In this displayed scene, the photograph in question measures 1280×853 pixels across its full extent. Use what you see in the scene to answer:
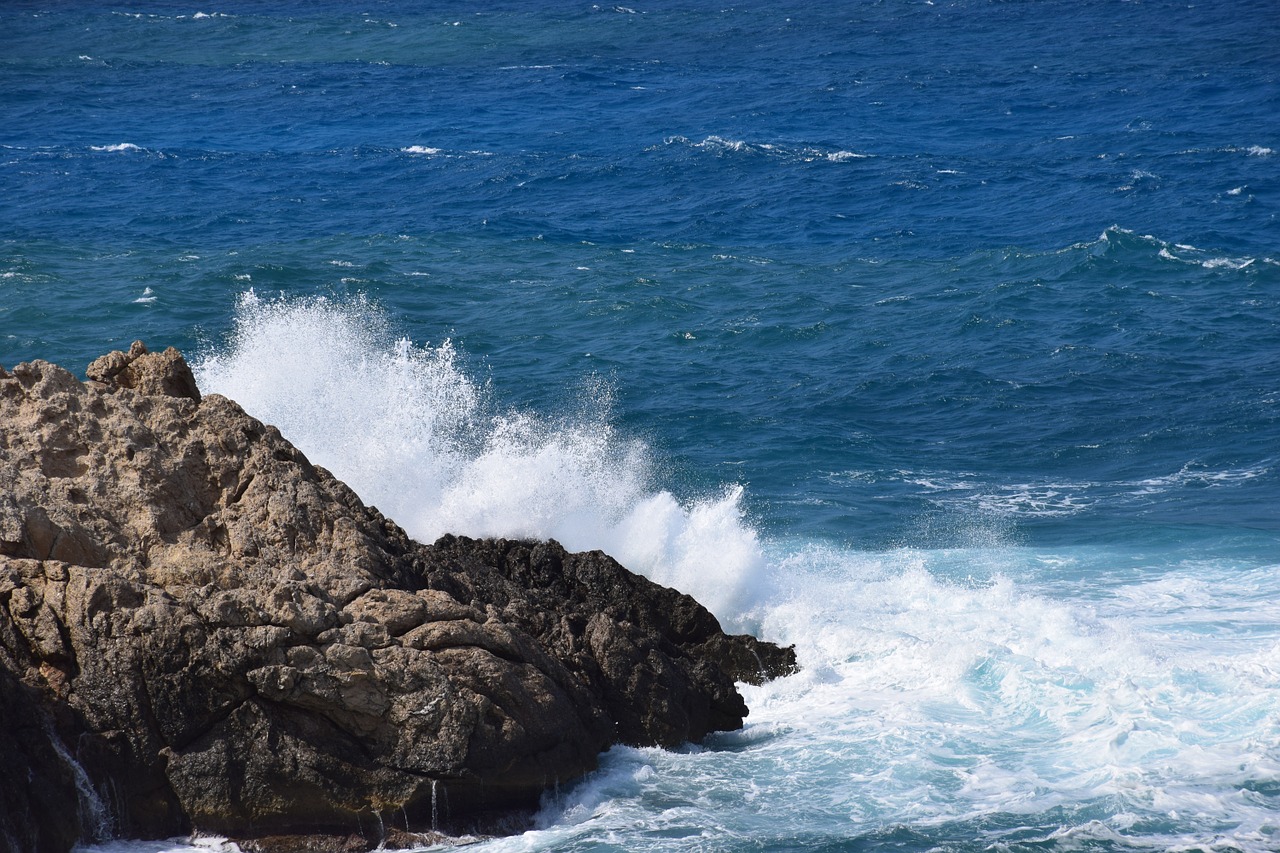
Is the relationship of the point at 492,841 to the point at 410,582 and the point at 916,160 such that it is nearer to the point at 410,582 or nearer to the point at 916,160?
the point at 410,582

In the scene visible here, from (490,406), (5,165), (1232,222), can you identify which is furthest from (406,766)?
(5,165)

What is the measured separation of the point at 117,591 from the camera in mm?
12164

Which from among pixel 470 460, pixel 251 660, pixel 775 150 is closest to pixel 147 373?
pixel 251 660

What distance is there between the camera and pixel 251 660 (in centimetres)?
1205

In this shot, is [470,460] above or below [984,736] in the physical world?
above

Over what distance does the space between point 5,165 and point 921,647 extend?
40.2 metres

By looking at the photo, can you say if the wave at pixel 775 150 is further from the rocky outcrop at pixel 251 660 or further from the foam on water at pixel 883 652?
the rocky outcrop at pixel 251 660

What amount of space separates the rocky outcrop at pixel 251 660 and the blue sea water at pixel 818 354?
0.86 m

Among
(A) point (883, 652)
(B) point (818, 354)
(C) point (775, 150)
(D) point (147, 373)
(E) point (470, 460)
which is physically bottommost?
(A) point (883, 652)

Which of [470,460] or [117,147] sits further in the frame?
[117,147]

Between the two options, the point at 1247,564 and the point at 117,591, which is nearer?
the point at 117,591

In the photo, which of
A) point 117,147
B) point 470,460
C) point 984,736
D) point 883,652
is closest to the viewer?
point 984,736

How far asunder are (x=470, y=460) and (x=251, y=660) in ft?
Answer: 29.6

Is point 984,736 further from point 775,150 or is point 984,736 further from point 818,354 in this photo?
point 775,150
